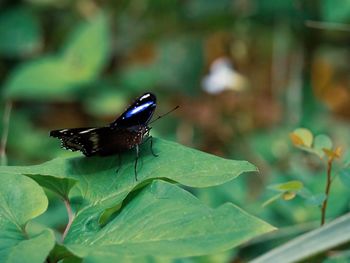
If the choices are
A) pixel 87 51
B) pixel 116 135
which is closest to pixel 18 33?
pixel 87 51

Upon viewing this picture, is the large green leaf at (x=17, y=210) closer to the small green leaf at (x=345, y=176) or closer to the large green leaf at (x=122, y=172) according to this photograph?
the large green leaf at (x=122, y=172)

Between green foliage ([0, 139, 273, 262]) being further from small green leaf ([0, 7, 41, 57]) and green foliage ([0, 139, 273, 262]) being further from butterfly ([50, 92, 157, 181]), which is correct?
small green leaf ([0, 7, 41, 57])

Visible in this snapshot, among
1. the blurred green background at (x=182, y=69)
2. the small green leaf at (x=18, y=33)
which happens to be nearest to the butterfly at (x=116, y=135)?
the blurred green background at (x=182, y=69)

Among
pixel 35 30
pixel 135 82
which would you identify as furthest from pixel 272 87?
pixel 35 30

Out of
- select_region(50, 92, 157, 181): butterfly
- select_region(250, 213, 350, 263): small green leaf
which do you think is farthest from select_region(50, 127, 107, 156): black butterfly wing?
select_region(250, 213, 350, 263): small green leaf

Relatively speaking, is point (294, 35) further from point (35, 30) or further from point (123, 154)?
point (123, 154)
